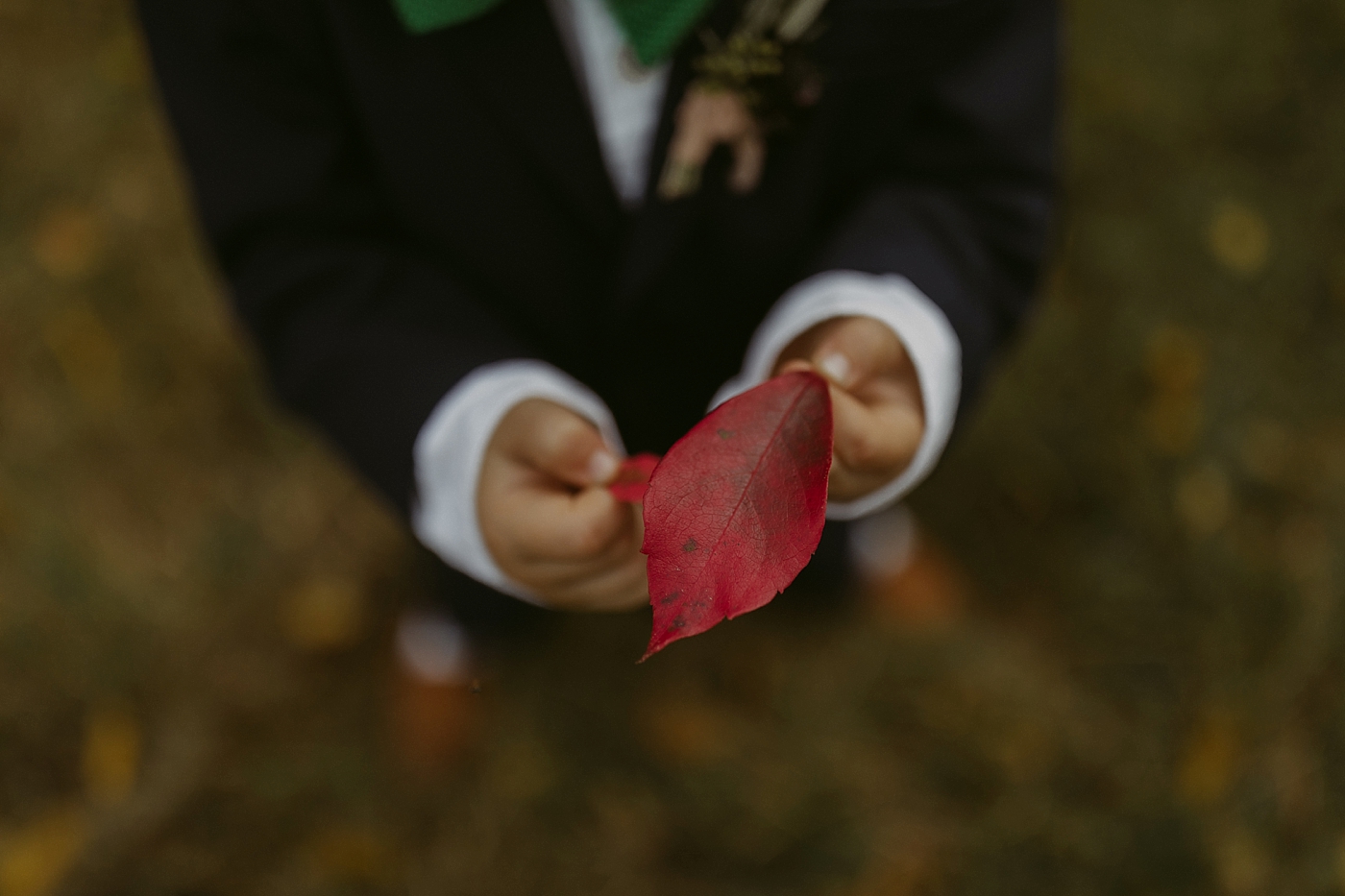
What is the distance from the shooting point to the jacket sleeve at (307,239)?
1.86 ft

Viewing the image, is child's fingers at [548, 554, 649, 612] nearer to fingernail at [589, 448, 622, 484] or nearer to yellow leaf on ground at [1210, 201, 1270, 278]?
fingernail at [589, 448, 622, 484]

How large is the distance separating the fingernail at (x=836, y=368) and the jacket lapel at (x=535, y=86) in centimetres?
27

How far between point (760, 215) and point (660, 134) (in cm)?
11

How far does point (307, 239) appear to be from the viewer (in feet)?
2.15

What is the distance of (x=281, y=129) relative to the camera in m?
0.59

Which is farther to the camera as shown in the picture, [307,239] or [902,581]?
[902,581]

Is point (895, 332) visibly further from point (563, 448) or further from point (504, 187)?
point (504, 187)

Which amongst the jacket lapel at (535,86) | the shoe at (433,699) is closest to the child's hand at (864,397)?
the jacket lapel at (535,86)

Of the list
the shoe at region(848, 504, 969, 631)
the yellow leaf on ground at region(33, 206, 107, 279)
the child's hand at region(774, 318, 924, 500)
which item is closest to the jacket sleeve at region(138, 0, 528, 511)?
the child's hand at region(774, 318, 924, 500)

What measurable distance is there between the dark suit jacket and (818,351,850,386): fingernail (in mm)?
158

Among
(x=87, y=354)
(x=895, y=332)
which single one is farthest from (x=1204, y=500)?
(x=87, y=354)

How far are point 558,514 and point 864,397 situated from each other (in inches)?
7.2

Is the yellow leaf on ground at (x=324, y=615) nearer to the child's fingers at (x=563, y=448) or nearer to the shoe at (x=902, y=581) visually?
the shoe at (x=902, y=581)

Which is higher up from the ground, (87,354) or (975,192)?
(975,192)
